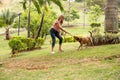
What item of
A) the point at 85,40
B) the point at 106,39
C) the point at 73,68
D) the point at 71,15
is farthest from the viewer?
the point at 71,15

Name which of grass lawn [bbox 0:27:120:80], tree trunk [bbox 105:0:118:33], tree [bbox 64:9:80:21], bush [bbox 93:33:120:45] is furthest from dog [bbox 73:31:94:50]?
tree [bbox 64:9:80:21]

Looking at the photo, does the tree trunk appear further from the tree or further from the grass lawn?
the tree

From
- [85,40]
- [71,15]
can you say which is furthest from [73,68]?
[71,15]

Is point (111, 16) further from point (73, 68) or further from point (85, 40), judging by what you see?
point (73, 68)

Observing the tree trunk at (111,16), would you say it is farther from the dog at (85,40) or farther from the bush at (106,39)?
the dog at (85,40)

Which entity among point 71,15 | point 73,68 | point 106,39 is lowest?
point 73,68

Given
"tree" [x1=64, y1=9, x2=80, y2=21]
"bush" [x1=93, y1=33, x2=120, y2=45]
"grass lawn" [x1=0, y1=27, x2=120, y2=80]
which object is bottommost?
"grass lawn" [x1=0, y1=27, x2=120, y2=80]

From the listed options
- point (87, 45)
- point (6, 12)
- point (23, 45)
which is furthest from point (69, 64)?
point (6, 12)

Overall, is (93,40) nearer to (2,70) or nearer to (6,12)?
(2,70)

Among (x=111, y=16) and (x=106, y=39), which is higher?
(x=111, y=16)

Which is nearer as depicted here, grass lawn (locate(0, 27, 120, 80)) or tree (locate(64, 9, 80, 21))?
grass lawn (locate(0, 27, 120, 80))

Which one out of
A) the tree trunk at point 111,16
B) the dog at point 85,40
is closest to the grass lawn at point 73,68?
the dog at point 85,40

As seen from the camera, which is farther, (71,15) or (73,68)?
(71,15)

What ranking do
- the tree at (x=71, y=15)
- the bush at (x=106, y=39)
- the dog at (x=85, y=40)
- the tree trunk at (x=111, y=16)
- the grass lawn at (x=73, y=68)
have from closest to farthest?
the grass lawn at (x=73, y=68) < the dog at (x=85, y=40) < the bush at (x=106, y=39) < the tree trunk at (x=111, y=16) < the tree at (x=71, y=15)
